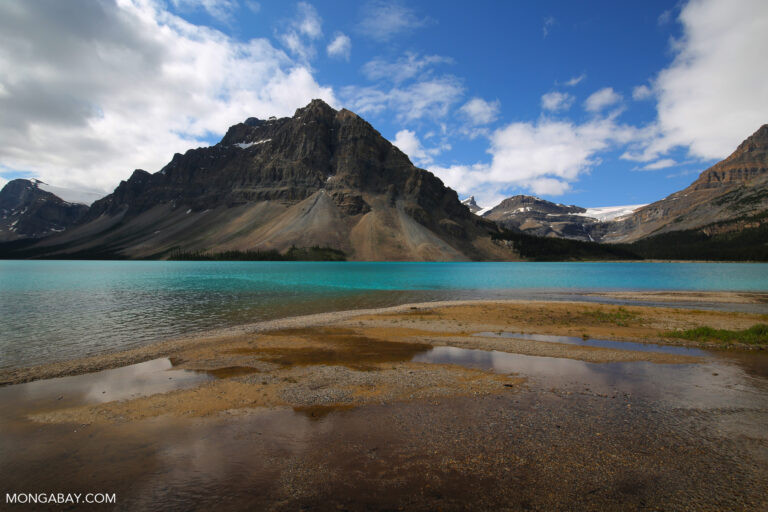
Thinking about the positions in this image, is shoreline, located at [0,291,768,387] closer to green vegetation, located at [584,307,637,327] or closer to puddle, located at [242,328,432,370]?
→ green vegetation, located at [584,307,637,327]

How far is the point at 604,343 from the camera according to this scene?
24875 mm

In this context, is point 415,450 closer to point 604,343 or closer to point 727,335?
point 604,343

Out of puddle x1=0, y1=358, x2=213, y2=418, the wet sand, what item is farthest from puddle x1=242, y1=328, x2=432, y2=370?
puddle x1=0, y1=358, x2=213, y2=418

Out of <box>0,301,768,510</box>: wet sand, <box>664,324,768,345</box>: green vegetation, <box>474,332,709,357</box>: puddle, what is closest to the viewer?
<box>0,301,768,510</box>: wet sand

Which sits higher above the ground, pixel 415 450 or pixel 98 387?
pixel 415 450

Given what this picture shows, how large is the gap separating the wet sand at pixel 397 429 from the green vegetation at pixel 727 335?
298 cm

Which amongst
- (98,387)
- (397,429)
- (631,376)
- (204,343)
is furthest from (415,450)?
→ (204,343)

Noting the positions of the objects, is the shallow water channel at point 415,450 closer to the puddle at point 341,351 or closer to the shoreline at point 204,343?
the shoreline at point 204,343

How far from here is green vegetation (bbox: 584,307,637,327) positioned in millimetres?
32694

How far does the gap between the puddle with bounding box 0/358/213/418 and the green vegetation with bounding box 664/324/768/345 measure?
31808mm

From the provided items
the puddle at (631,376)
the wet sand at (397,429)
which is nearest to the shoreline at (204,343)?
the wet sand at (397,429)

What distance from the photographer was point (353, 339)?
2627 cm

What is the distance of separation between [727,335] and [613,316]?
33.2 ft

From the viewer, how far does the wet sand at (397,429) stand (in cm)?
852
